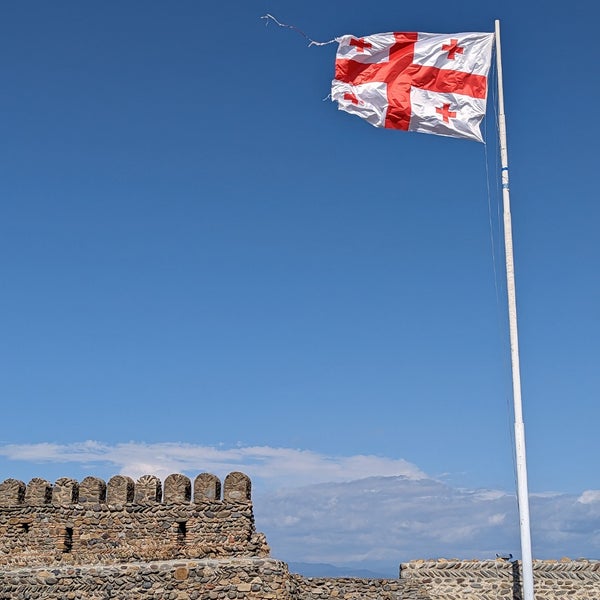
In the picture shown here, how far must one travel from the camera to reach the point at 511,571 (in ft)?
53.0

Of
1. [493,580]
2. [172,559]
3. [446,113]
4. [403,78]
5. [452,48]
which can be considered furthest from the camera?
[172,559]

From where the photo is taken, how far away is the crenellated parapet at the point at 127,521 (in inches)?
775

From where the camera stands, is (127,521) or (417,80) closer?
(417,80)

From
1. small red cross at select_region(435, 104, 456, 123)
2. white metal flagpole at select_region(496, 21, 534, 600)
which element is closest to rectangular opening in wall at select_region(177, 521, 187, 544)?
white metal flagpole at select_region(496, 21, 534, 600)

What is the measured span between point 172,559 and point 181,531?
2.60ft

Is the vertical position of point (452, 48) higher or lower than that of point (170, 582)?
higher

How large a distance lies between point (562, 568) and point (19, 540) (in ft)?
42.5

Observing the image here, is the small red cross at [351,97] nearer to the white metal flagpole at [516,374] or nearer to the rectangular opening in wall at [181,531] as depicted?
the white metal flagpole at [516,374]

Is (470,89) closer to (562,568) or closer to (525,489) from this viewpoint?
(525,489)

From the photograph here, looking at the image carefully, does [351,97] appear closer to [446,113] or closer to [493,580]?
[446,113]

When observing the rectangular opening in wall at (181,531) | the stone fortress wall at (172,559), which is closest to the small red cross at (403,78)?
the stone fortress wall at (172,559)

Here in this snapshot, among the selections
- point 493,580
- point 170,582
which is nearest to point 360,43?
point 493,580

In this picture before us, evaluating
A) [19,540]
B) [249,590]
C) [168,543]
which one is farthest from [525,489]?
[19,540]

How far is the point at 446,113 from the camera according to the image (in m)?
14.3
